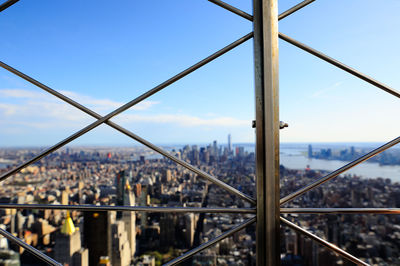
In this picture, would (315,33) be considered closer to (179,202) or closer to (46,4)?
(46,4)

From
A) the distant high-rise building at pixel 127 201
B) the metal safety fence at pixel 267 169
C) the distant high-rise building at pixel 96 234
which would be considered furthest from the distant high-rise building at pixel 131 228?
the metal safety fence at pixel 267 169

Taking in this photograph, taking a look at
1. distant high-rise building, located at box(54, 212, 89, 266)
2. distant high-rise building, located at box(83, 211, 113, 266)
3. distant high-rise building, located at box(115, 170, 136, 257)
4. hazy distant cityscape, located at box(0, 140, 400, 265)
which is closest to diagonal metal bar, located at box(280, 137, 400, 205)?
hazy distant cityscape, located at box(0, 140, 400, 265)

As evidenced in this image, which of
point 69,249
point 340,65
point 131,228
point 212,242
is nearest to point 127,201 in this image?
point 131,228

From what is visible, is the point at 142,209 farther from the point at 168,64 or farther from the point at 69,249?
the point at 69,249

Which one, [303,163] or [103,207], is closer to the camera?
[103,207]

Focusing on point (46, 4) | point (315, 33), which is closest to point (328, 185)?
point (315, 33)

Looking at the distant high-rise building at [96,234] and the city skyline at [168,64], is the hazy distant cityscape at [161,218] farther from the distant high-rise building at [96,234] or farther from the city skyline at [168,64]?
the city skyline at [168,64]
